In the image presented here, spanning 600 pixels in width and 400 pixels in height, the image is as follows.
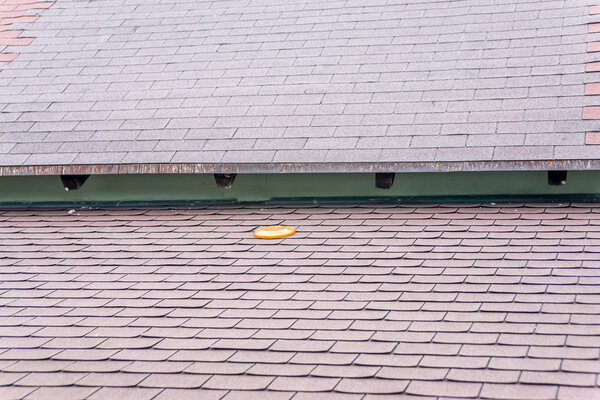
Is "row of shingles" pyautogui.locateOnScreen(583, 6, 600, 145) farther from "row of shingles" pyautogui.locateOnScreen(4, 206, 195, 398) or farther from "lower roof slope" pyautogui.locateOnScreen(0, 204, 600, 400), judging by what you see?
"row of shingles" pyautogui.locateOnScreen(4, 206, 195, 398)

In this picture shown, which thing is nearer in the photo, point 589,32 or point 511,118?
point 511,118

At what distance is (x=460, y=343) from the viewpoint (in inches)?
161

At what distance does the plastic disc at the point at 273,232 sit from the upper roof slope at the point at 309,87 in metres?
0.57

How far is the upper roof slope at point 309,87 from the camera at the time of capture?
619 cm

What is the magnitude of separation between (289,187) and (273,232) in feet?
2.84


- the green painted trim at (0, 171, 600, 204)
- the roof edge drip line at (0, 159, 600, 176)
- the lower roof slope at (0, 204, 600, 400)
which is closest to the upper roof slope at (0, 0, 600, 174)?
the roof edge drip line at (0, 159, 600, 176)

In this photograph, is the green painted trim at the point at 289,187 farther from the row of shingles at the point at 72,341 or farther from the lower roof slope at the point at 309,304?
the row of shingles at the point at 72,341

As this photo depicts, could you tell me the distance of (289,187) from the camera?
667cm

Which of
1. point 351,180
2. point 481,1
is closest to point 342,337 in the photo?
point 351,180

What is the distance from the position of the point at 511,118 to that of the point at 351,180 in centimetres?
141

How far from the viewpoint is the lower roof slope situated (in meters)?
3.86

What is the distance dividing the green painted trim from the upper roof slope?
345mm

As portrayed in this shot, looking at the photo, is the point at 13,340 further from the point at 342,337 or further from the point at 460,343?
the point at 460,343

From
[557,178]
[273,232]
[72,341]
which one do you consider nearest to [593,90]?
[557,178]
